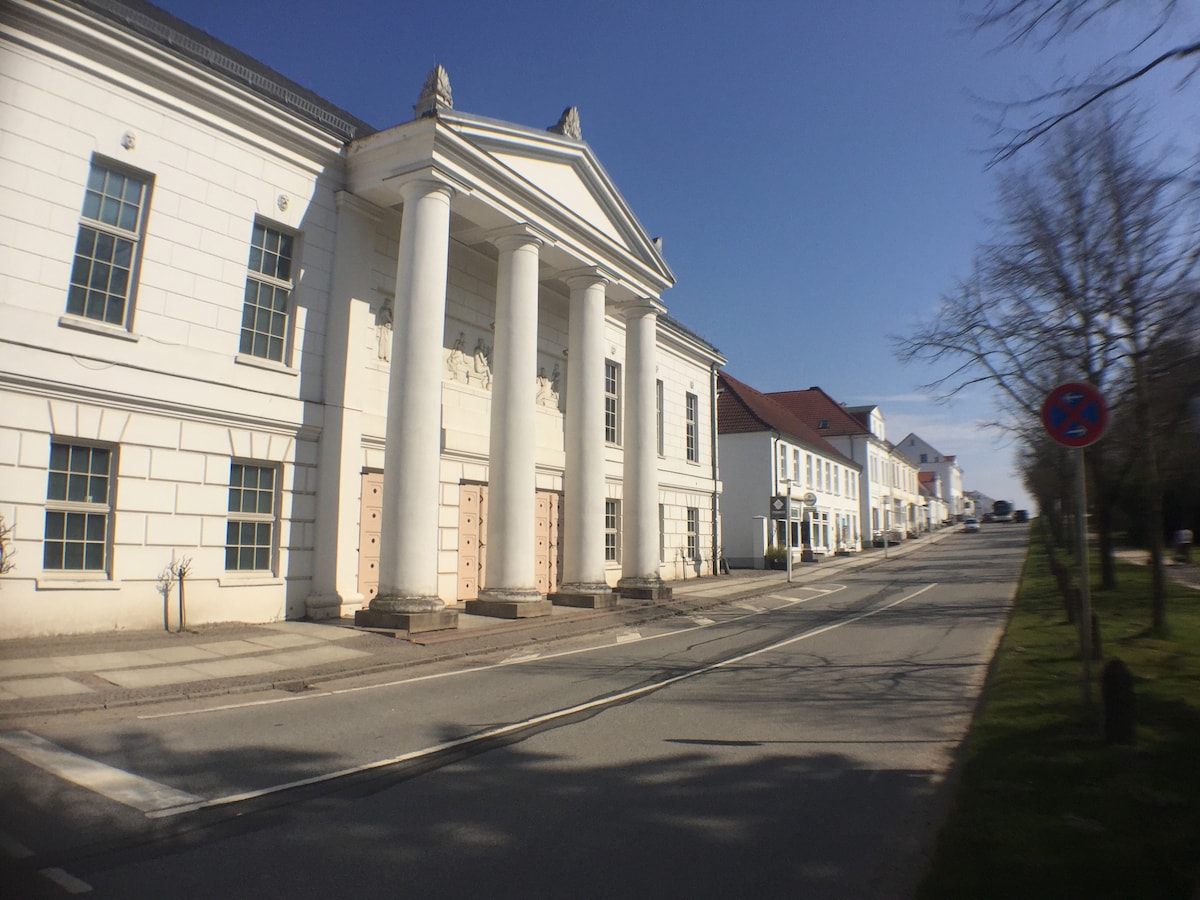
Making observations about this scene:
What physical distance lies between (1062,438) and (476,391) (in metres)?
13.4

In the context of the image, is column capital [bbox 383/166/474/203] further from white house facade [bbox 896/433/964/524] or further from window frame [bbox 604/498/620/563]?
white house facade [bbox 896/433/964/524]

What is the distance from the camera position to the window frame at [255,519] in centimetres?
1344

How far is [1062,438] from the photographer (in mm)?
7312

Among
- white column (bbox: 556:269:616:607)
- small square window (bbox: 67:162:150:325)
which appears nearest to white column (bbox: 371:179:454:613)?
small square window (bbox: 67:162:150:325)

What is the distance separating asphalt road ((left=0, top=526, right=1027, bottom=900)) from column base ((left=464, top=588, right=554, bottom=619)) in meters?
5.39

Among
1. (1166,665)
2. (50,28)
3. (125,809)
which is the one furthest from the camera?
(50,28)

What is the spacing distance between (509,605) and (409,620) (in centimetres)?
289

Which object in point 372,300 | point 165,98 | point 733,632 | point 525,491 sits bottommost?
point 733,632

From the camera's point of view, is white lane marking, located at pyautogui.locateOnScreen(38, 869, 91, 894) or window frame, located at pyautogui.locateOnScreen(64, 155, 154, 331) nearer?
white lane marking, located at pyautogui.locateOnScreen(38, 869, 91, 894)

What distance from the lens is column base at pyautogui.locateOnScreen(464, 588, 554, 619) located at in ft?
52.0

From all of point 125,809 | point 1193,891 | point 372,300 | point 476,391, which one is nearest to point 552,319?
point 476,391

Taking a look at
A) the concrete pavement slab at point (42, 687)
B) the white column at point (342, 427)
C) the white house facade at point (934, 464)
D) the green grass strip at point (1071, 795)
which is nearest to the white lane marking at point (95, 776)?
the concrete pavement slab at point (42, 687)

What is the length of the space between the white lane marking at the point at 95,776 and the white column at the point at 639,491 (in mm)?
15457

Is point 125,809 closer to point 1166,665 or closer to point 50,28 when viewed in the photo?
point 1166,665
